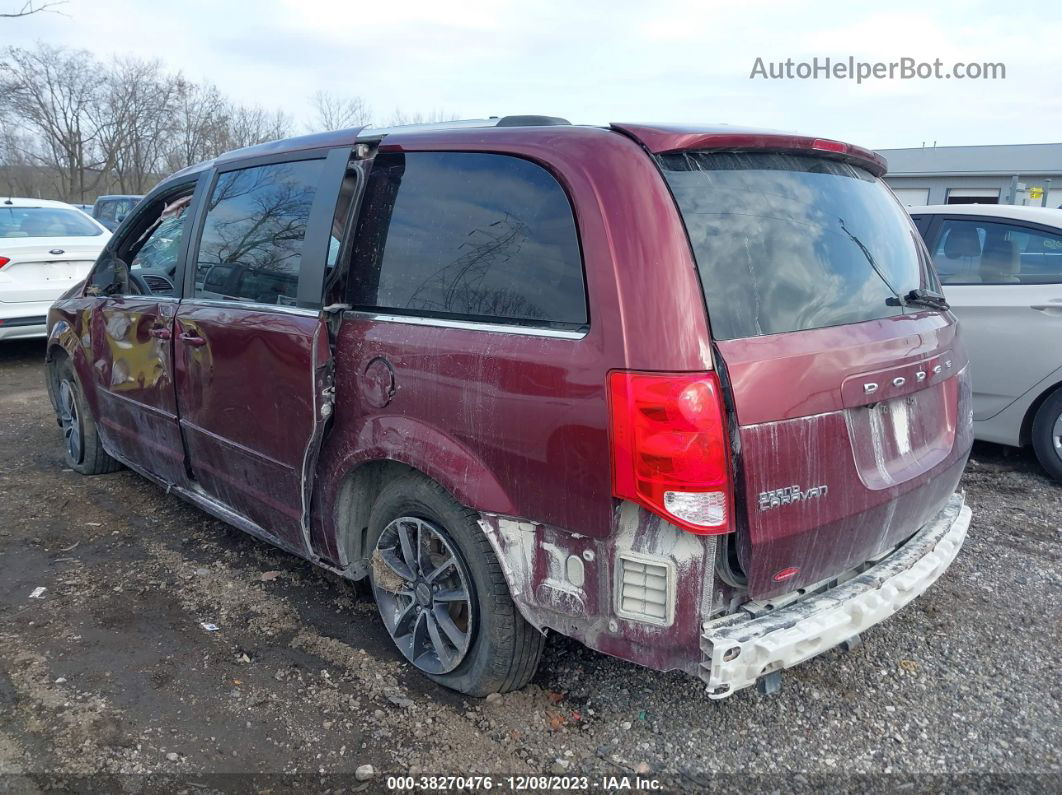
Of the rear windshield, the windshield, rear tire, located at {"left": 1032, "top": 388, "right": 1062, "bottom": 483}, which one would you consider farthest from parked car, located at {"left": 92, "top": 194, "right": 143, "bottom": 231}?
the rear windshield

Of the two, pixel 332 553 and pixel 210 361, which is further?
pixel 210 361

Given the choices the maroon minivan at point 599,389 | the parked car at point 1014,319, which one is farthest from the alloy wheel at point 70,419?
the parked car at point 1014,319

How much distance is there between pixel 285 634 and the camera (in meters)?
3.19

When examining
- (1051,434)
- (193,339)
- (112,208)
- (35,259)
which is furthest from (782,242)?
(112,208)

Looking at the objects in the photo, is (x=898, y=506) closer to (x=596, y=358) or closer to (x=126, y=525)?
(x=596, y=358)

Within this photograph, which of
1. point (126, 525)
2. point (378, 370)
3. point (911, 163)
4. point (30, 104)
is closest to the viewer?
point (378, 370)

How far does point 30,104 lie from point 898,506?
4543 cm

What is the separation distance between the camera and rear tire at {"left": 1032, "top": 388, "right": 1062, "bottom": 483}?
4.73m

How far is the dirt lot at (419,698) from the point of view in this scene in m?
2.44

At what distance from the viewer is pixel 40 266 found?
8.07 metres

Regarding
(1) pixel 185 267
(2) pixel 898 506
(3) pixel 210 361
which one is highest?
(1) pixel 185 267

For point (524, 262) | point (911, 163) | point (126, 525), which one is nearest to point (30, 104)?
point (911, 163)

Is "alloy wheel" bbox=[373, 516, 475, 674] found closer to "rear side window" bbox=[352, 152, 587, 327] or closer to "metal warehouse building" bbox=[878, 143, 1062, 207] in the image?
"rear side window" bbox=[352, 152, 587, 327]

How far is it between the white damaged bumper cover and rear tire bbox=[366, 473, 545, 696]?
0.69 metres
